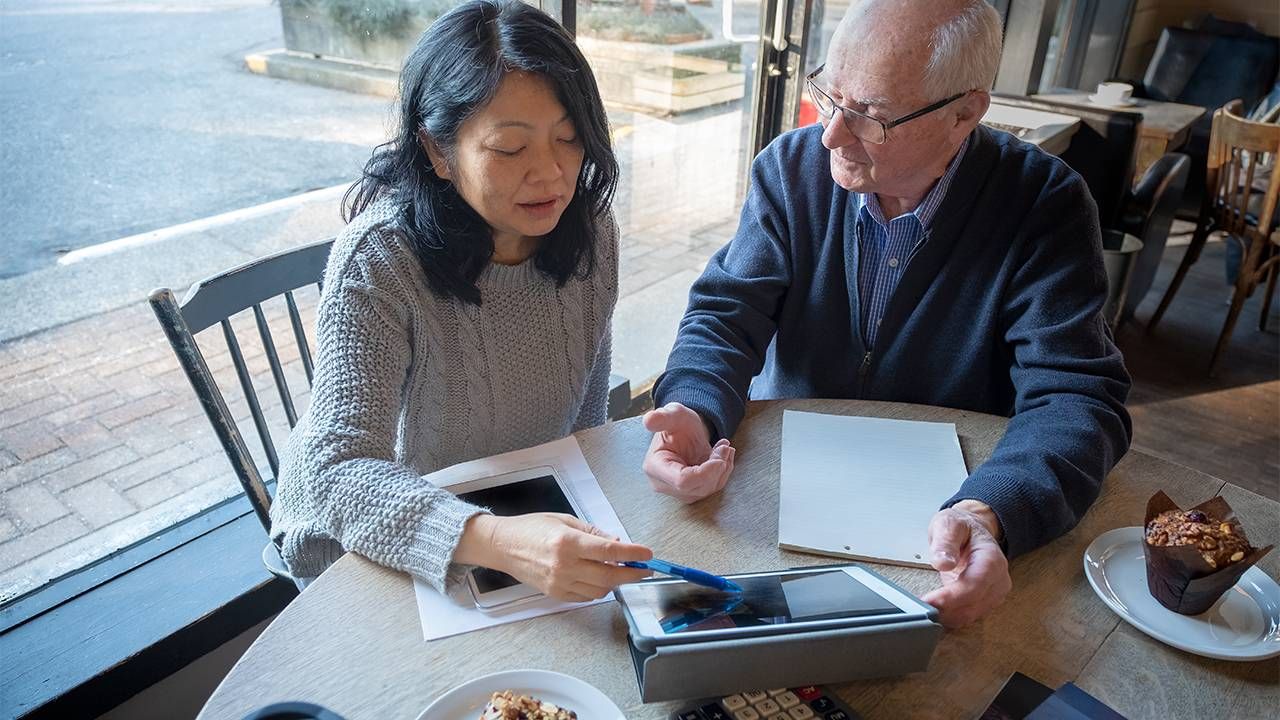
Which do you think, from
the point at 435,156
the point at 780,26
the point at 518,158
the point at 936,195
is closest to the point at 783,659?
the point at 518,158

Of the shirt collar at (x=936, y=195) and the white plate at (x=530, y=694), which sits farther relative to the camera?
the shirt collar at (x=936, y=195)

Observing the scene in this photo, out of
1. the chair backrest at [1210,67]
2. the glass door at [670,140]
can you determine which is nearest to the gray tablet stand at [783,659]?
the glass door at [670,140]

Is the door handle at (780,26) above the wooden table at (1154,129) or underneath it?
above

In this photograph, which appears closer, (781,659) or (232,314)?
(781,659)

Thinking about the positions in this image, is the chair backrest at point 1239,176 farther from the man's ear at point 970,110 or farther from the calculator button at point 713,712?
the calculator button at point 713,712

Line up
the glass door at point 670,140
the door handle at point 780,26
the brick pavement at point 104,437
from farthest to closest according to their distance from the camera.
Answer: the door handle at point 780,26
the glass door at point 670,140
the brick pavement at point 104,437

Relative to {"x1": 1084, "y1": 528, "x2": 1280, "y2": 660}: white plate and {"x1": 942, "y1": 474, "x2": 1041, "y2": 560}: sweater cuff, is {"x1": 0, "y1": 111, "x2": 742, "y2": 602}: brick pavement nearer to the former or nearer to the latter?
{"x1": 942, "y1": 474, "x2": 1041, "y2": 560}: sweater cuff

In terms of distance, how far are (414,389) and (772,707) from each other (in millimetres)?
696

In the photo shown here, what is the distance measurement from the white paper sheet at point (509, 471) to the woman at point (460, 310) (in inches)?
1.2

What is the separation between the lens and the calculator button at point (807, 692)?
768 mm

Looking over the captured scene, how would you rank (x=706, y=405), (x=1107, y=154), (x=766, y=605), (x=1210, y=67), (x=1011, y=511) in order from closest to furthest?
(x=766, y=605), (x=1011, y=511), (x=706, y=405), (x=1107, y=154), (x=1210, y=67)

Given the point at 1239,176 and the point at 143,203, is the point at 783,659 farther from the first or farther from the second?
the point at 1239,176

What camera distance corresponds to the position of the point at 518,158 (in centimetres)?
107

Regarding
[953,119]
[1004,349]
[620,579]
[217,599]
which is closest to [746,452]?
[620,579]
